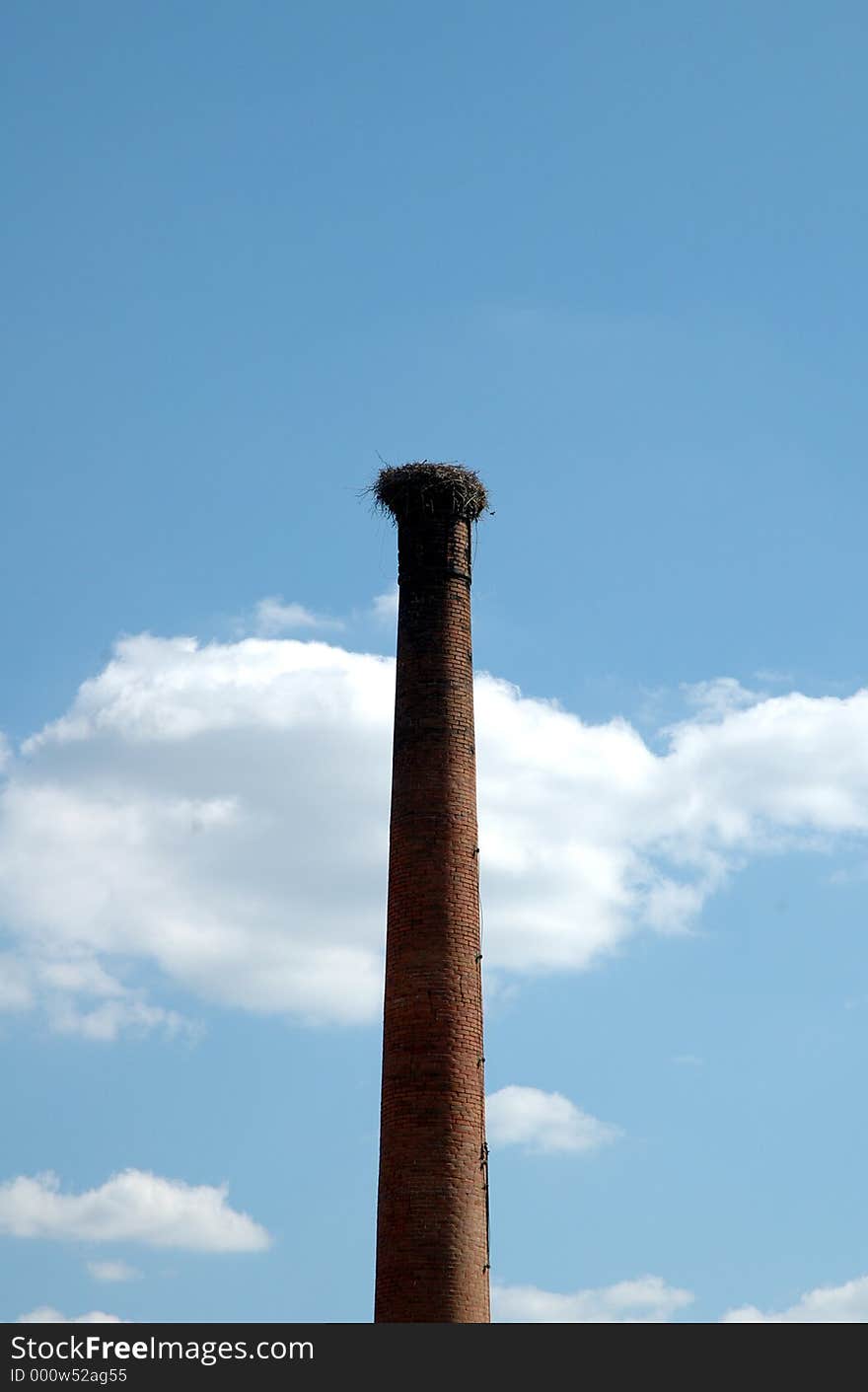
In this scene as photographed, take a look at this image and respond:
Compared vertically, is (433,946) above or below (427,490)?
below

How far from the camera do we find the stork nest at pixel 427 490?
2506 cm

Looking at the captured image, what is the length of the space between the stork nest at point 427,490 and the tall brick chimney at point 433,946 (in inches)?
0.8

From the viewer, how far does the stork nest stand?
987 inches

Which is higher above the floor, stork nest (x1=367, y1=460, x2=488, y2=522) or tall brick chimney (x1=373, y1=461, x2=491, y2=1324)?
stork nest (x1=367, y1=460, x2=488, y2=522)

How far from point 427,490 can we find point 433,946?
21.6 ft

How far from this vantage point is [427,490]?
985 inches

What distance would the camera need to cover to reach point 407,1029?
22.3 metres

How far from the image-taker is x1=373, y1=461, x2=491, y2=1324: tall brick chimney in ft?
69.9

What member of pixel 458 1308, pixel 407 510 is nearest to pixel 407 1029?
pixel 458 1308

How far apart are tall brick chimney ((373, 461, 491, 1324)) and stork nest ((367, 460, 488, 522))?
20 millimetres

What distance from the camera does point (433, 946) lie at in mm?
22562
